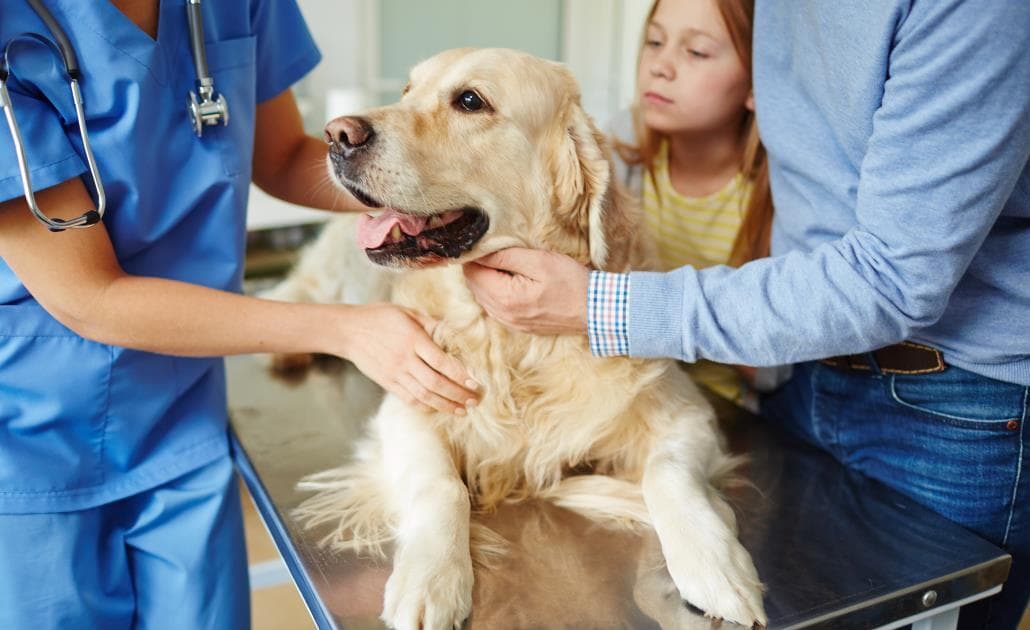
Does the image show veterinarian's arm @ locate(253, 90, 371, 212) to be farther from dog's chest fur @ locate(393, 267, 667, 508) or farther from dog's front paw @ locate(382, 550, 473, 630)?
dog's front paw @ locate(382, 550, 473, 630)

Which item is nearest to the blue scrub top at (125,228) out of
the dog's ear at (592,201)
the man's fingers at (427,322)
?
the man's fingers at (427,322)

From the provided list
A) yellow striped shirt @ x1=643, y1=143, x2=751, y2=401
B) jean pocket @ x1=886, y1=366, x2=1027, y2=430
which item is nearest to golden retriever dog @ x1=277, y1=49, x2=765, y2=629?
jean pocket @ x1=886, y1=366, x2=1027, y2=430

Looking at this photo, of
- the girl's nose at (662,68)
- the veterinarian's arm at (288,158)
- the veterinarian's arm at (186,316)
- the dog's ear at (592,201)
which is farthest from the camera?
the girl's nose at (662,68)

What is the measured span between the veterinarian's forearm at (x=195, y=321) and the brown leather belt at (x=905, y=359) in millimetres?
844

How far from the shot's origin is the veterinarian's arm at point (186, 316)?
3.47 feet

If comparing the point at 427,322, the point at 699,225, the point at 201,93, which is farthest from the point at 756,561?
the point at 201,93

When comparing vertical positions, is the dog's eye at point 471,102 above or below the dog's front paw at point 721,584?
above

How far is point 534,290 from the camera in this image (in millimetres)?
1225

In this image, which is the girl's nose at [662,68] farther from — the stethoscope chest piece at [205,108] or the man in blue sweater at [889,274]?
the stethoscope chest piece at [205,108]

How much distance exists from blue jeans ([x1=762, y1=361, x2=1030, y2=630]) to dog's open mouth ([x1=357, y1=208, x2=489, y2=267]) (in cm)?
69

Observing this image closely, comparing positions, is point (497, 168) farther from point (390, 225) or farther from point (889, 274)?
point (889, 274)

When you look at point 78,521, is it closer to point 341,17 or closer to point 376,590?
point 376,590

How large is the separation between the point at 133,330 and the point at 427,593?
0.53 metres

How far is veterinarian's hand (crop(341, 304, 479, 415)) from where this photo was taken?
47.3 inches
